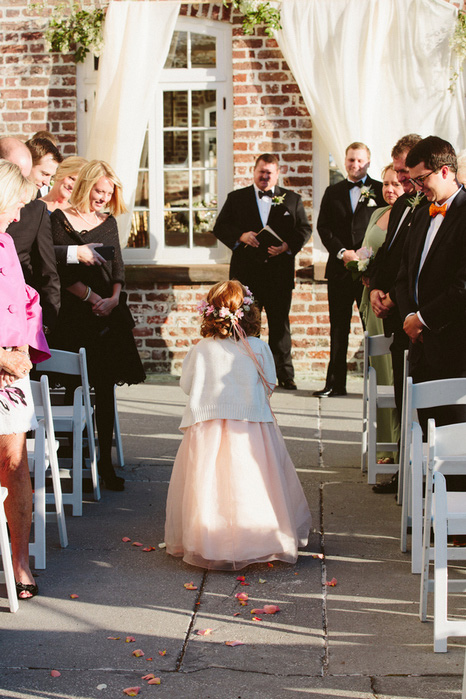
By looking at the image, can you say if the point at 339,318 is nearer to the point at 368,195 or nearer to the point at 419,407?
the point at 368,195

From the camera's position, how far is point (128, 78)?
28.3 feet

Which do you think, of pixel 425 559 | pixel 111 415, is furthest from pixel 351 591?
pixel 111 415

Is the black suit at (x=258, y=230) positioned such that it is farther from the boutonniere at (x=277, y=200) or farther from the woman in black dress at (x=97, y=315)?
the woman in black dress at (x=97, y=315)

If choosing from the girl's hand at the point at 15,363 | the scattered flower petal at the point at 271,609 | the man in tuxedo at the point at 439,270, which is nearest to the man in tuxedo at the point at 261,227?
the man in tuxedo at the point at 439,270

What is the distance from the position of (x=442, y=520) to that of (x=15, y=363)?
1812mm

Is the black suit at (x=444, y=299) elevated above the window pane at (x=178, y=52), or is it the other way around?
the window pane at (x=178, y=52)

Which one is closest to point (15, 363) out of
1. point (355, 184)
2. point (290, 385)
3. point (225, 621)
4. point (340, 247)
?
point (225, 621)

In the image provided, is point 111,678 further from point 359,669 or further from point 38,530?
point 38,530

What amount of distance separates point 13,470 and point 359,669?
166 centimetres

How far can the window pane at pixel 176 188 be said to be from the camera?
9.17 m

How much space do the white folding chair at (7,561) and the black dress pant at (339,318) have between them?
4693 mm

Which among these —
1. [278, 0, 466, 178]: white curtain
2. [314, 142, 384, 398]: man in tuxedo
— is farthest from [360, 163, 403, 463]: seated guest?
[278, 0, 466, 178]: white curtain

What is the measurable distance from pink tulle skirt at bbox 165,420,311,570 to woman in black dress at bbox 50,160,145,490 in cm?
124

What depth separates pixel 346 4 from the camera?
850 cm
